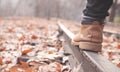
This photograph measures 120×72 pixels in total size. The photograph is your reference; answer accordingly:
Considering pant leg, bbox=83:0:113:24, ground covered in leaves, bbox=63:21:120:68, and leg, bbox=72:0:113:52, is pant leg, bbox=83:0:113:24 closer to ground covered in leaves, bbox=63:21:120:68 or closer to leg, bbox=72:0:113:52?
leg, bbox=72:0:113:52

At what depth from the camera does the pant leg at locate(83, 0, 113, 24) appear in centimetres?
255

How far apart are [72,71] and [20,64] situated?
61 cm

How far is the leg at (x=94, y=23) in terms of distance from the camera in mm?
2561

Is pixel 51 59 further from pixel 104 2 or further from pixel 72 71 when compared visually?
pixel 104 2

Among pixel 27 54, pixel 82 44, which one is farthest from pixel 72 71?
pixel 27 54

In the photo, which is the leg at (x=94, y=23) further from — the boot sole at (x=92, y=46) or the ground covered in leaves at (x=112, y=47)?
the ground covered in leaves at (x=112, y=47)

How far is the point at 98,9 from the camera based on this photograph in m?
2.56

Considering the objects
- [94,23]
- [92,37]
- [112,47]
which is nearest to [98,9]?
[94,23]

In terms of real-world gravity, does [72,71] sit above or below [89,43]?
below

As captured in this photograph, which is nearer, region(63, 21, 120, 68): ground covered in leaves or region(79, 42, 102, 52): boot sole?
region(79, 42, 102, 52): boot sole

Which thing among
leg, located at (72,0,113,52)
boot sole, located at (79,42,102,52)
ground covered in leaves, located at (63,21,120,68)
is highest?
leg, located at (72,0,113,52)

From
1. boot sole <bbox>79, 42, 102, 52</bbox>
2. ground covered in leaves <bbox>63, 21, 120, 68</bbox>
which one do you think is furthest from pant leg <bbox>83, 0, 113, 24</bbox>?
ground covered in leaves <bbox>63, 21, 120, 68</bbox>

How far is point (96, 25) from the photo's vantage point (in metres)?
2.62

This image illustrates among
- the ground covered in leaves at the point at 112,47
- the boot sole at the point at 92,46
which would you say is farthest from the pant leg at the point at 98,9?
the ground covered in leaves at the point at 112,47
